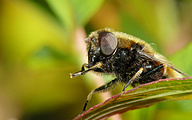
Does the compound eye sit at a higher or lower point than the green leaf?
higher

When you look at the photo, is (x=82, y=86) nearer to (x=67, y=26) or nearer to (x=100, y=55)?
(x=67, y=26)

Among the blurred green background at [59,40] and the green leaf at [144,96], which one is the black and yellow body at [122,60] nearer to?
the green leaf at [144,96]

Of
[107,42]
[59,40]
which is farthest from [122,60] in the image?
[59,40]

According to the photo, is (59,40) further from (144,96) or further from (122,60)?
(144,96)

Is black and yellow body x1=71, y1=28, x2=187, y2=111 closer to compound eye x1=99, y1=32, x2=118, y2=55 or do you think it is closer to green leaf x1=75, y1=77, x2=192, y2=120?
compound eye x1=99, y1=32, x2=118, y2=55

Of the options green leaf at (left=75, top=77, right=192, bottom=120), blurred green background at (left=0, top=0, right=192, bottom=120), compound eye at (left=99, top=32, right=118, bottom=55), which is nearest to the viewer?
green leaf at (left=75, top=77, right=192, bottom=120)

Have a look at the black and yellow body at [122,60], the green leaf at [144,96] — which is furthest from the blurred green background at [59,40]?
the green leaf at [144,96]

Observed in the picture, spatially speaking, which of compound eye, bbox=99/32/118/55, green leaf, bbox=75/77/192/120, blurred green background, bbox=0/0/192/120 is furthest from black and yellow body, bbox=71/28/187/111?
blurred green background, bbox=0/0/192/120
